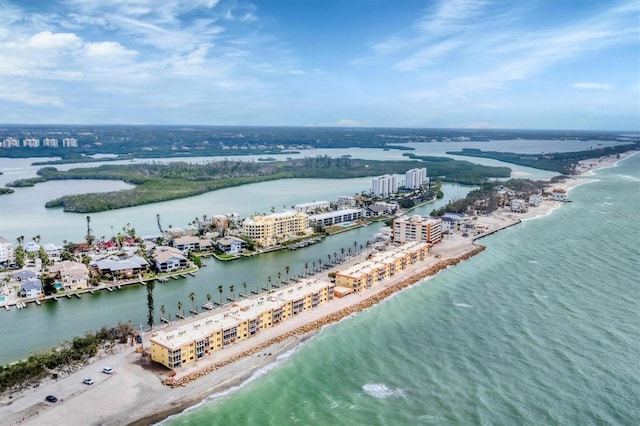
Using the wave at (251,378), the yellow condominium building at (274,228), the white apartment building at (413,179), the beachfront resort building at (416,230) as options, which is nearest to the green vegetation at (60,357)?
the wave at (251,378)

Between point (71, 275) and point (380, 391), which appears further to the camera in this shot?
point (71, 275)

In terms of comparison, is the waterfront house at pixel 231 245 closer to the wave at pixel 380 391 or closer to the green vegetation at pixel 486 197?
the green vegetation at pixel 486 197

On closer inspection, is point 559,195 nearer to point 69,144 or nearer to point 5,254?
point 5,254

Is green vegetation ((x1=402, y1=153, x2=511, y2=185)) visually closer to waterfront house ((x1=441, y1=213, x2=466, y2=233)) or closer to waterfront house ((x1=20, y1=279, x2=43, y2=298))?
waterfront house ((x1=441, y1=213, x2=466, y2=233))

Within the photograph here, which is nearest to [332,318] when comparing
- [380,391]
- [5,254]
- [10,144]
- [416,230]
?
[380,391]

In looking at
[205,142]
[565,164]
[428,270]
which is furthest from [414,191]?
[205,142]

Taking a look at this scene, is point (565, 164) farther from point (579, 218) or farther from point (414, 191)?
point (579, 218)
